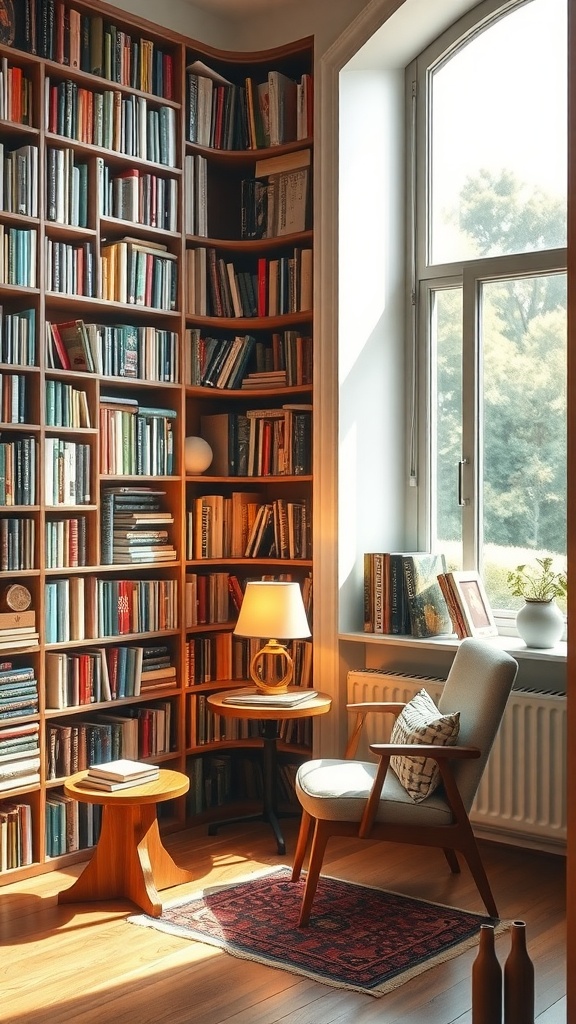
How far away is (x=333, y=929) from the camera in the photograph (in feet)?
11.2

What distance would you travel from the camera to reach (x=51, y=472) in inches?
161

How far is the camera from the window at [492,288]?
4.45 m

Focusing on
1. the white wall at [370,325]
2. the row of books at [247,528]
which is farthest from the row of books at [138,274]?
the row of books at [247,528]

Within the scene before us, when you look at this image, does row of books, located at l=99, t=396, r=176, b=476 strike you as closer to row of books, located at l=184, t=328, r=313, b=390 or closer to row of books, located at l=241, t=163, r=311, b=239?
row of books, located at l=184, t=328, r=313, b=390

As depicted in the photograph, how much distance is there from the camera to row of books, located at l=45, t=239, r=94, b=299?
162 inches

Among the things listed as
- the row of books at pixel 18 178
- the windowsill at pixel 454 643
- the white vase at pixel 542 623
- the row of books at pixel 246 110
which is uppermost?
the row of books at pixel 246 110

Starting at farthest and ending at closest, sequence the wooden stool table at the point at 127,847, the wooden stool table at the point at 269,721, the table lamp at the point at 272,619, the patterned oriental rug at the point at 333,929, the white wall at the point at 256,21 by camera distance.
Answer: the white wall at the point at 256,21
the table lamp at the point at 272,619
the wooden stool table at the point at 269,721
the wooden stool table at the point at 127,847
the patterned oriental rug at the point at 333,929

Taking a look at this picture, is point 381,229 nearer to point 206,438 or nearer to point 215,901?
point 206,438

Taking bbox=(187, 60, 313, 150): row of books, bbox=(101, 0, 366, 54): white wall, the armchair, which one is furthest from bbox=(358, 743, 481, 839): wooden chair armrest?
bbox=(101, 0, 366, 54): white wall

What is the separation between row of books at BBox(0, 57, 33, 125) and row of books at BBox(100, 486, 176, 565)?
1439 mm

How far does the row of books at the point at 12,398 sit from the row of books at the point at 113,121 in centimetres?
96

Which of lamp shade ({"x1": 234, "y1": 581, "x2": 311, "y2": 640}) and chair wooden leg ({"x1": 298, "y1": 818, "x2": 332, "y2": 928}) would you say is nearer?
chair wooden leg ({"x1": 298, "y1": 818, "x2": 332, "y2": 928})

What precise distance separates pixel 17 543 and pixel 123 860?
1.18 metres

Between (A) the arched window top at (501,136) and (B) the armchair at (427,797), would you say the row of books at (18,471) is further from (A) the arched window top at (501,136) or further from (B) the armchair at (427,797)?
(A) the arched window top at (501,136)
